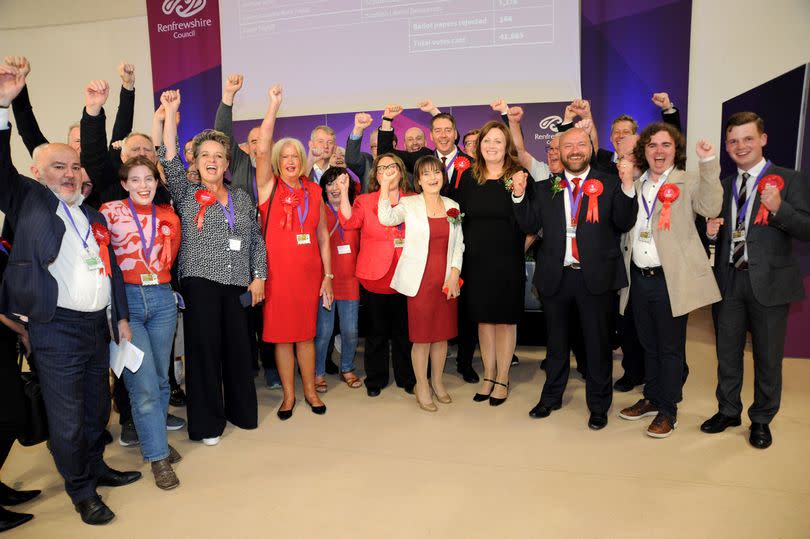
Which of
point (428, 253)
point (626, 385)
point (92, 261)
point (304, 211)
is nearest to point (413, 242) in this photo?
point (428, 253)

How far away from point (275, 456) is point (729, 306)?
2714 mm

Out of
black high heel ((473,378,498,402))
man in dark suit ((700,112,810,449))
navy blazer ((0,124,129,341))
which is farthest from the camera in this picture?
black high heel ((473,378,498,402))

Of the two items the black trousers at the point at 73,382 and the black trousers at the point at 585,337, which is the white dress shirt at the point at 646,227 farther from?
the black trousers at the point at 73,382

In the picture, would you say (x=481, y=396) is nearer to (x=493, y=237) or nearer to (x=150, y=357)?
(x=493, y=237)

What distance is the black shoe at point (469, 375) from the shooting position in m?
4.35

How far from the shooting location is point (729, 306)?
319 cm

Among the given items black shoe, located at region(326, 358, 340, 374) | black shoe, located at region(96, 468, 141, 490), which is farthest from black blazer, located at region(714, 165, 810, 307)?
black shoe, located at region(96, 468, 141, 490)

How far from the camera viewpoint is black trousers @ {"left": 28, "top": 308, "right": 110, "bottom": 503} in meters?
2.39

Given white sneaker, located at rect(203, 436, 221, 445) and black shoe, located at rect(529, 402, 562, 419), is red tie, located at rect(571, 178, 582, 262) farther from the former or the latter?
white sneaker, located at rect(203, 436, 221, 445)

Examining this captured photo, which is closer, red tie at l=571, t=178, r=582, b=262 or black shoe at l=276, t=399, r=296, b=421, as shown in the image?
red tie at l=571, t=178, r=582, b=262

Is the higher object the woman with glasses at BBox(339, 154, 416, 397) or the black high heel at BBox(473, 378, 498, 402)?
the woman with glasses at BBox(339, 154, 416, 397)

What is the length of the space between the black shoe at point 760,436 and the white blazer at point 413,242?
193 centimetres

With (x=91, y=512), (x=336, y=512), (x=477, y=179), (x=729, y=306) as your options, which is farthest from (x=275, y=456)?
(x=729, y=306)

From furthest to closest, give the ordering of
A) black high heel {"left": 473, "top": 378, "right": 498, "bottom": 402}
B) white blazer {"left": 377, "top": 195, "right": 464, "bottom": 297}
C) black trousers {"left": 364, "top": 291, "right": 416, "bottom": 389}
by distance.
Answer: black trousers {"left": 364, "top": 291, "right": 416, "bottom": 389} → black high heel {"left": 473, "top": 378, "right": 498, "bottom": 402} → white blazer {"left": 377, "top": 195, "right": 464, "bottom": 297}
